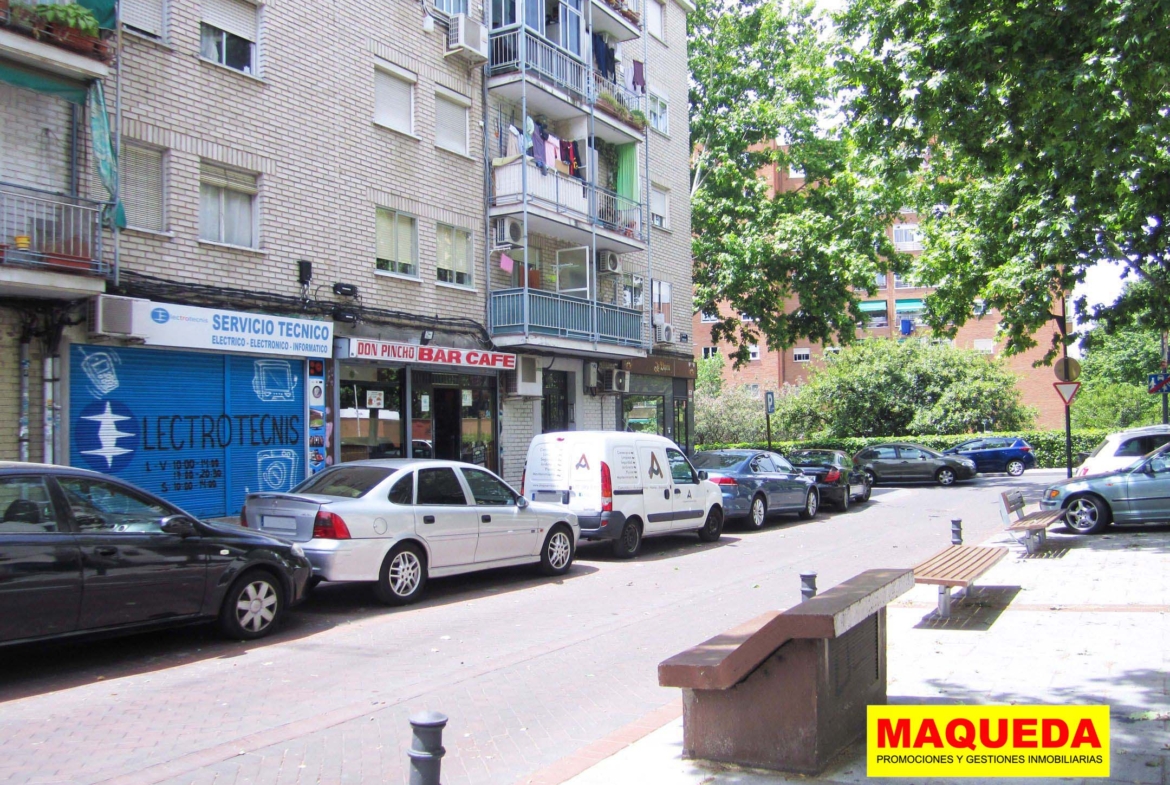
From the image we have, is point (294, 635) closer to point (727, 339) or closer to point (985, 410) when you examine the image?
point (727, 339)

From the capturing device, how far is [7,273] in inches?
411

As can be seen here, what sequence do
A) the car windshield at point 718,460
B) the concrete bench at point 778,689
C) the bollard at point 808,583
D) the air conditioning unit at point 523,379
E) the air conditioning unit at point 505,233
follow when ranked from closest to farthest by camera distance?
the concrete bench at point 778,689 < the bollard at point 808,583 < the car windshield at point 718,460 < the air conditioning unit at point 505,233 < the air conditioning unit at point 523,379

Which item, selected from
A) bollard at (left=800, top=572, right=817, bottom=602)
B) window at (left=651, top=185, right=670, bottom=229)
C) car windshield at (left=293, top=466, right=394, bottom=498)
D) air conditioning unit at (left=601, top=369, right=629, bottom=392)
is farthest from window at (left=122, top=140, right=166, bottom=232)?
A: window at (left=651, top=185, right=670, bottom=229)

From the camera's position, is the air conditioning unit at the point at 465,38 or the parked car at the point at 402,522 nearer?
the parked car at the point at 402,522

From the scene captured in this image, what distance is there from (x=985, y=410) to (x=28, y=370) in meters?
37.7

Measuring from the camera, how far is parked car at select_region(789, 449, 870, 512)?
21.6 metres

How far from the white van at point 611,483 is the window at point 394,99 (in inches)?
282

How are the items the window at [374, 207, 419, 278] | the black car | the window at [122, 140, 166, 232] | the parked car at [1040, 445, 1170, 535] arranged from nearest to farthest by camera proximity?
the black car → the window at [122, 140, 166, 232] → the parked car at [1040, 445, 1170, 535] → the window at [374, 207, 419, 278]

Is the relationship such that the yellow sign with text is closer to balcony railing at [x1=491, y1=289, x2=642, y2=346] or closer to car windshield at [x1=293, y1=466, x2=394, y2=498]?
car windshield at [x1=293, y1=466, x2=394, y2=498]

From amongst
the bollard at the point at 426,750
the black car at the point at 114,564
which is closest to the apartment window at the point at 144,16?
the black car at the point at 114,564

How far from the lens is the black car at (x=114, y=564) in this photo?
6531 mm

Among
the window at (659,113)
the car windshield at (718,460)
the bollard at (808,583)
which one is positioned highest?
the window at (659,113)

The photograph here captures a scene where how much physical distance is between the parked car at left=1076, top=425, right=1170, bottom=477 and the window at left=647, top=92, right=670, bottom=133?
14.5 m

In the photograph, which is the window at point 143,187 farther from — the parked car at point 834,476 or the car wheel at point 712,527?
the parked car at point 834,476
